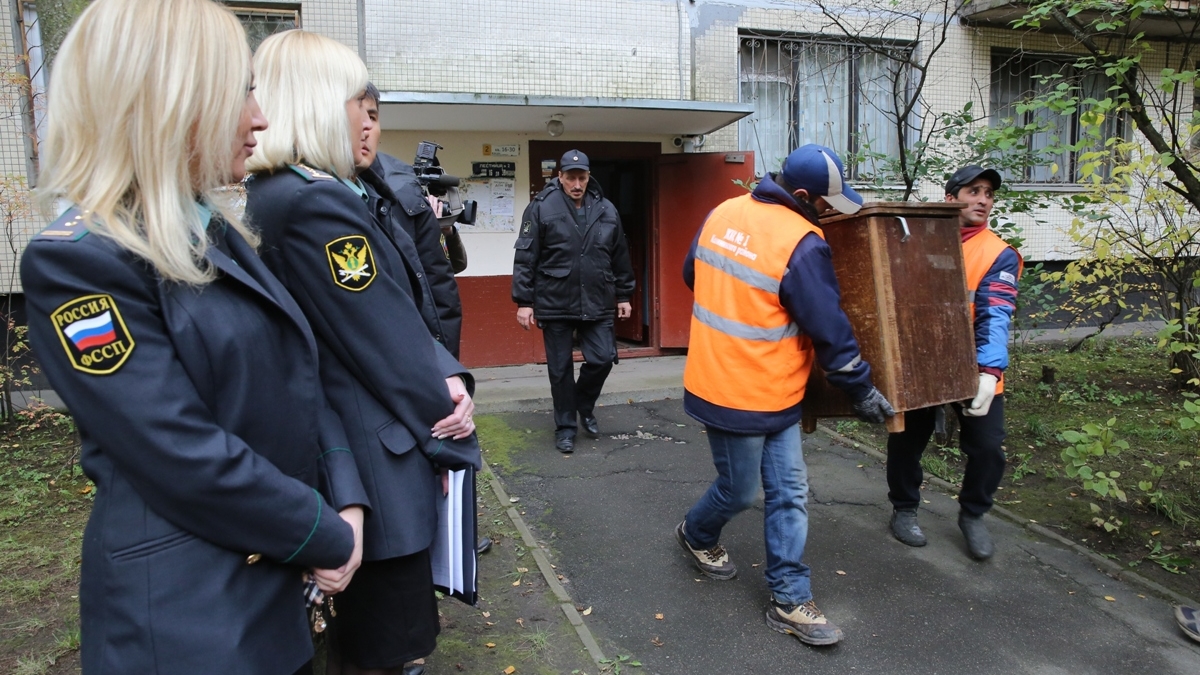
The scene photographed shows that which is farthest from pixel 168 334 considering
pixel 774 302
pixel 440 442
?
pixel 774 302

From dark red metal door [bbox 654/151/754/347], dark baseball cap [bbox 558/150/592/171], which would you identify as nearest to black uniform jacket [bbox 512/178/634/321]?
dark baseball cap [bbox 558/150/592/171]

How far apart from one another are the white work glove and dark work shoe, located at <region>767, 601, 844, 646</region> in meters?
1.08

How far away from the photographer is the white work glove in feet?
11.1

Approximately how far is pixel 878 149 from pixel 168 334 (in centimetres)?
941

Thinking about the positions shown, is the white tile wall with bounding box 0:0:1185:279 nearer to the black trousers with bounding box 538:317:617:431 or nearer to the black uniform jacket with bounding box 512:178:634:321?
the black uniform jacket with bounding box 512:178:634:321

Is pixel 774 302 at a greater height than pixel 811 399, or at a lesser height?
greater

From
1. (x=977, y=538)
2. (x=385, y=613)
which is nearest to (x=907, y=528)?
(x=977, y=538)

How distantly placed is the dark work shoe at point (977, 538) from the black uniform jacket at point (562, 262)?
2648 millimetres

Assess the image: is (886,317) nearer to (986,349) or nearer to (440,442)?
(986,349)

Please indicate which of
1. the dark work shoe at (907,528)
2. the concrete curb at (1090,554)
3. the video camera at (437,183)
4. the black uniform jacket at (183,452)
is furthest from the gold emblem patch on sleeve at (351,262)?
the concrete curb at (1090,554)

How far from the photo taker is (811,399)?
3244 millimetres

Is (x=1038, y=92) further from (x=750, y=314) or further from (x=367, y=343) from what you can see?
(x=367, y=343)

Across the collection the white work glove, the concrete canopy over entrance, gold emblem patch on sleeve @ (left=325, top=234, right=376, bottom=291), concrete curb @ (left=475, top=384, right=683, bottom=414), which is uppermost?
the concrete canopy over entrance

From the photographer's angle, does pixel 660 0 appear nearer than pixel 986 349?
No
